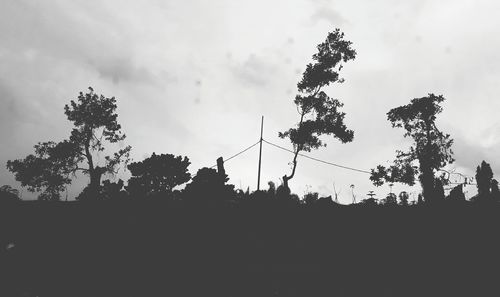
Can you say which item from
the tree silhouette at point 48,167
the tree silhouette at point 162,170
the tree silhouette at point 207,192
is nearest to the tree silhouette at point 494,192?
the tree silhouette at point 207,192

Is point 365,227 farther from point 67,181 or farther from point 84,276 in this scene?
point 67,181

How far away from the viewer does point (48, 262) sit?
6875 millimetres

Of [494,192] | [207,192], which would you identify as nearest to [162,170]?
[207,192]

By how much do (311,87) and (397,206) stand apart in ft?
56.0

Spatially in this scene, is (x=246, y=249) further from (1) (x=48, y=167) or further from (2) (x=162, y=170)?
(1) (x=48, y=167)

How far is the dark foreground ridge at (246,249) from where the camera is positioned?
6.75 metres

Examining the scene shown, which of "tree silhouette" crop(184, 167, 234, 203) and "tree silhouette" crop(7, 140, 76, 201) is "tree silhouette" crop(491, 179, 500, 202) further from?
"tree silhouette" crop(7, 140, 76, 201)

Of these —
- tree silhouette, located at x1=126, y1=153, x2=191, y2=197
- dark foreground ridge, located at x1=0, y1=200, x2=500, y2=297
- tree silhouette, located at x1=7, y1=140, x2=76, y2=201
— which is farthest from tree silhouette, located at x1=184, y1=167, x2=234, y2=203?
tree silhouette, located at x1=7, y1=140, x2=76, y2=201

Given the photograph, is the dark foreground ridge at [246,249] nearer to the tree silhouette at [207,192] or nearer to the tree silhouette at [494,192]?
the tree silhouette at [207,192]

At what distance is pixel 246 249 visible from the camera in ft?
23.7

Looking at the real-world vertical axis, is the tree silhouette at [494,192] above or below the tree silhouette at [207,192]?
above

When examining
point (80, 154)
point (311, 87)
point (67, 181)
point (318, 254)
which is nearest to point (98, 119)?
point (80, 154)

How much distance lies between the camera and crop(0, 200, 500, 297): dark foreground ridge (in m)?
6.75

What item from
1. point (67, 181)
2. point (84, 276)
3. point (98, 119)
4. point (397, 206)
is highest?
point (98, 119)
